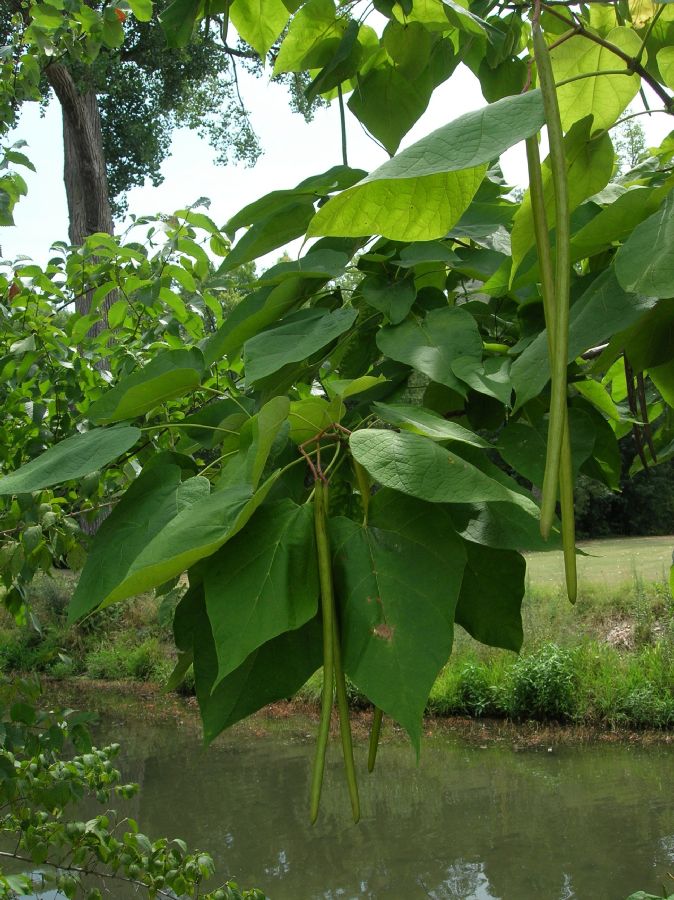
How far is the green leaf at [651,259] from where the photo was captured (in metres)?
0.27

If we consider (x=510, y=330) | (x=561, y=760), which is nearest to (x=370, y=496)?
(x=510, y=330)

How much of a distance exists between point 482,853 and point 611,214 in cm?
428

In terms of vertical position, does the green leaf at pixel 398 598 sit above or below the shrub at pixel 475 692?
above

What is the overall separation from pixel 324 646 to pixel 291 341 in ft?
0.54

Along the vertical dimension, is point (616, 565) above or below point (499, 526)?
below

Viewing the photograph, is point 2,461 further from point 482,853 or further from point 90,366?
point 482,853

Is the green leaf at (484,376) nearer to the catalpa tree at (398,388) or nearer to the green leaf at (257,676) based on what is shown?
the catalpa tree at (398,388)

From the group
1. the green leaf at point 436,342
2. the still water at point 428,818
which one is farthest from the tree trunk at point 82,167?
the green leaf at point 436,342

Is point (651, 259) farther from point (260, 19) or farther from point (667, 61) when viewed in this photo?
point (260, 19)

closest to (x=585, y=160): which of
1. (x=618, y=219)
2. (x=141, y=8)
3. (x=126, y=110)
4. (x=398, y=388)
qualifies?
(x=618, y=219)

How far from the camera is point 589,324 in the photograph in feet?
1.09

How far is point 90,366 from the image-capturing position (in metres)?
1.66

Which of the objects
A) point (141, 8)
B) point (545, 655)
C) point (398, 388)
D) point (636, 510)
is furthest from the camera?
point (636, 510)

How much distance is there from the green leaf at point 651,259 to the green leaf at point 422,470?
0.26 feet
